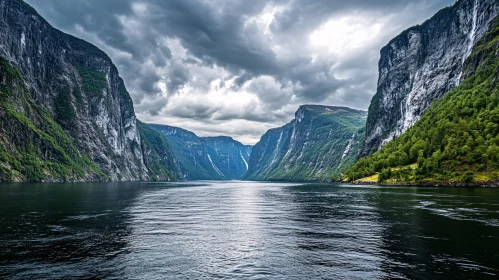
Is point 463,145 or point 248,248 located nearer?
point 248,248

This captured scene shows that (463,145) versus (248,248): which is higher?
(463,145)

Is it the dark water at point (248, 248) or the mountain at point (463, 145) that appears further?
the mountain at point (463, 145)

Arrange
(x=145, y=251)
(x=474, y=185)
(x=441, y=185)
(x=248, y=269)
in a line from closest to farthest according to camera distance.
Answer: (x=248, y=269)
(x=145, y=251)
(x=474, y=185)
(x=441, y=185)

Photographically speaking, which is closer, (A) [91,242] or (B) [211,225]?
(A) [91,242]

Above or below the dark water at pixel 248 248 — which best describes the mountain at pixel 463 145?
above

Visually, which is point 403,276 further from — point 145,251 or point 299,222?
point 299,222

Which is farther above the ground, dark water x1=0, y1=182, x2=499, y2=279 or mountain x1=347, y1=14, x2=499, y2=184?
mountain x1=347, y1=14, x2=499, y2=184

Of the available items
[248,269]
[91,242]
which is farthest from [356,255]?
[91,242]

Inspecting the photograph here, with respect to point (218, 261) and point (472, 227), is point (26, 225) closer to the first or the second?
point (218, 261)

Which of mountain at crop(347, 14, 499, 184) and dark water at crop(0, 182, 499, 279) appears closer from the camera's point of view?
dark water at crop(0, 182, 499, 279)

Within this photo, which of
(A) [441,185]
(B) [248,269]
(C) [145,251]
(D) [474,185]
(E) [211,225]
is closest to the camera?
(B) [248,269]
